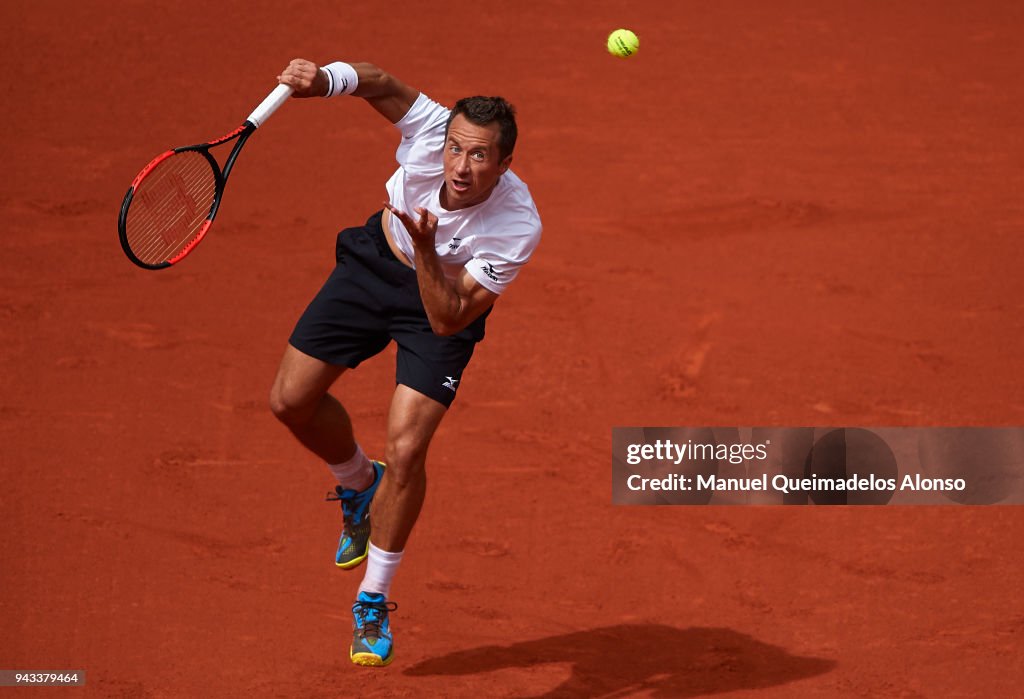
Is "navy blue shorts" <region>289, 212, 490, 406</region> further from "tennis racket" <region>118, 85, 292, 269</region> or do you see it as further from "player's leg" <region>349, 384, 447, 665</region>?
"tennis racket" <region>118, 85, 292, 269</region>

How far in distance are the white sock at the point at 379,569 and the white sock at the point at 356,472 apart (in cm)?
65

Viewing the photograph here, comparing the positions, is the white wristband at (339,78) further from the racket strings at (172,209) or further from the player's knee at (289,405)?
the player's knee at (289,405)

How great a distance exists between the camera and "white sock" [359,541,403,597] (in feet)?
22.7

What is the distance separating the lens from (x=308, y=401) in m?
7.11

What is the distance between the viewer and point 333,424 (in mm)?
7285

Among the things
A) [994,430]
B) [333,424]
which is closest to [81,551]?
[333,424]

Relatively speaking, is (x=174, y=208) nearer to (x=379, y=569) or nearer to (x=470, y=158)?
(x=470, y=158)

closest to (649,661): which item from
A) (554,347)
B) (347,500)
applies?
(347,500)

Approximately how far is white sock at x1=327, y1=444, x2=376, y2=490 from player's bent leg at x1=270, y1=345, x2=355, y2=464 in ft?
0.68

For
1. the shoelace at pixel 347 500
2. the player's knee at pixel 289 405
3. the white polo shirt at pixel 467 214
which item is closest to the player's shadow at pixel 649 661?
the shoelace at pixel 347 500

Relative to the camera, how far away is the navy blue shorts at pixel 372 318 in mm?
6902

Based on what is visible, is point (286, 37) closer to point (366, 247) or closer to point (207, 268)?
point (207, 268)

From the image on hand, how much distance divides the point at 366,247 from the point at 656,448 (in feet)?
9.51

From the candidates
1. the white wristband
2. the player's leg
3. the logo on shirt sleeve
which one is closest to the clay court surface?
the player's leg
